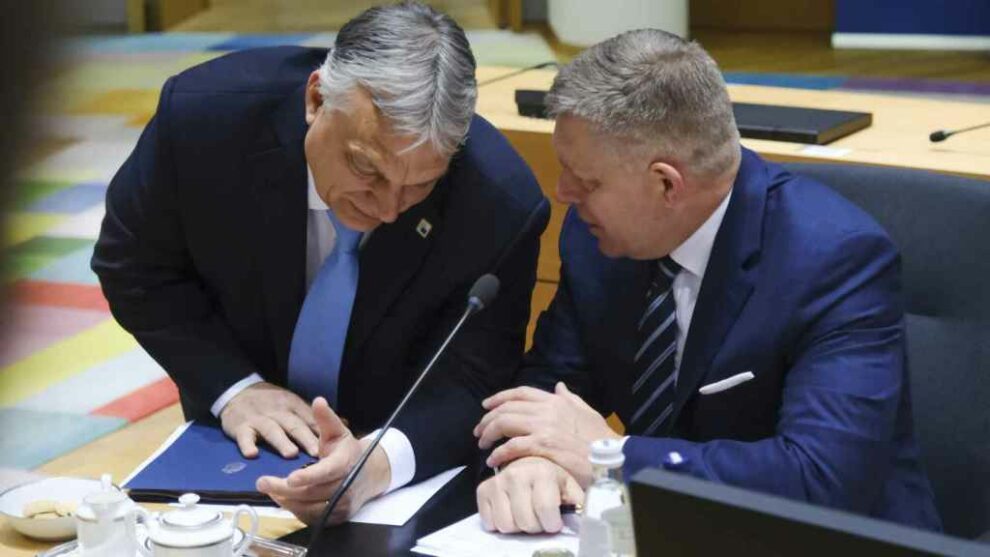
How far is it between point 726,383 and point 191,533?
2.31 ft

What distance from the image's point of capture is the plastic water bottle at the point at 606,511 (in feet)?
4.21

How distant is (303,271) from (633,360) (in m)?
0.48

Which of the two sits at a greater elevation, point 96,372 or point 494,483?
point 494,483

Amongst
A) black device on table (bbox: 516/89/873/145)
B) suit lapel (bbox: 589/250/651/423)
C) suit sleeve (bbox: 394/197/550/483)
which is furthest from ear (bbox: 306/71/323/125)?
black device on table (bbox: 516/89/873/145)

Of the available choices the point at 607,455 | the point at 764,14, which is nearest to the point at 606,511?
the point at 607,455

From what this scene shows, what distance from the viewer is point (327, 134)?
1.79m

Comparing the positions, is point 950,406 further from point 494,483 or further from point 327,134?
point 327,134

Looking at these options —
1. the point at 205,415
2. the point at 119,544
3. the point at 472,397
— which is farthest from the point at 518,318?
the point at 119,544

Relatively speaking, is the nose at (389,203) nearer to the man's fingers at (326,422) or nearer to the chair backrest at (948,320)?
the man's fingers at (326,422)

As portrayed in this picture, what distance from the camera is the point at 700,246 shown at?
69.6 inches

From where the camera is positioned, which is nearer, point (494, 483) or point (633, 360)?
point (494, 483)

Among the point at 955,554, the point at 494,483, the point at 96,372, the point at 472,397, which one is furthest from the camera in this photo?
the point at 96,372

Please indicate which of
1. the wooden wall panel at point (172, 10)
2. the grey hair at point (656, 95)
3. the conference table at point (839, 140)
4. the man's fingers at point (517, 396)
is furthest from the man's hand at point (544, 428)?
the wooden wall panel at point (172, 10)

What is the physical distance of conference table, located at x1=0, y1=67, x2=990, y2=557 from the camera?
5.13 ft
